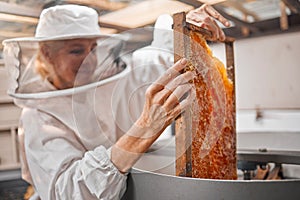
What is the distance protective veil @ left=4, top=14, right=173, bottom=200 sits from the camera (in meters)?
0.71

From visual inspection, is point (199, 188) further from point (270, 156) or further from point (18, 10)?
point (18, 10)

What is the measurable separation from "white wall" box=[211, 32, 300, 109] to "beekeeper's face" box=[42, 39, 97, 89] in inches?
34.7

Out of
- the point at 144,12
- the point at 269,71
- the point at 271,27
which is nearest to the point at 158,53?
the point at 144,12

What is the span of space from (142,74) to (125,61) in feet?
0.31

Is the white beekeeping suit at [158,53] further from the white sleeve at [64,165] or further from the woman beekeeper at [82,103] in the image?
the white sleeve at [64,165]

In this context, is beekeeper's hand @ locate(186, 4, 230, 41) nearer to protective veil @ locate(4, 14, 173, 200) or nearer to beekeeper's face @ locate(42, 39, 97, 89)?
protective veil @ locate(4, 14, 173, 200)

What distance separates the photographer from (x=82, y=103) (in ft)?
2.97

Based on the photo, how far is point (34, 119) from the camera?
0.89 m

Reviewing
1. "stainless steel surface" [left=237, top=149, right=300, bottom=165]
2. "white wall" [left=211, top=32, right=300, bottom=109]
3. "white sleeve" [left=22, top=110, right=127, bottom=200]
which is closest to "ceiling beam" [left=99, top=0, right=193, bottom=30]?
"white sleeve" [left=22, top=110, right=127, bottom=200]

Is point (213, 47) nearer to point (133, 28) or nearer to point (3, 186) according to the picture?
point (133, 28)

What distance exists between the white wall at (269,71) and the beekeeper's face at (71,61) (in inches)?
34.7

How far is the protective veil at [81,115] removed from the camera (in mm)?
706

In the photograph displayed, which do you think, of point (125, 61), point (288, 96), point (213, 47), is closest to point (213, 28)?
point (213, 47)

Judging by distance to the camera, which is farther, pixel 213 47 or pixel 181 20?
pixel 213 47
